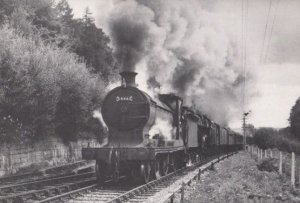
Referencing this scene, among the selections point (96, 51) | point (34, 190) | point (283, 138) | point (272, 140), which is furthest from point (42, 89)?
point (283, 138)

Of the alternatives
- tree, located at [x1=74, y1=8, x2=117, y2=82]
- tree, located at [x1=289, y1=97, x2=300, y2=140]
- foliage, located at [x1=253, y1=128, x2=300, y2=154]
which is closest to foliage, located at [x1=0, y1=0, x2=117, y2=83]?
tree, located at [x1=74, y1=8, x2=117, y2=82]

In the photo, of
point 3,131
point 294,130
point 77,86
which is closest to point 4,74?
point 3,131

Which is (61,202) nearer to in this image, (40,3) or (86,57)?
(40,3)

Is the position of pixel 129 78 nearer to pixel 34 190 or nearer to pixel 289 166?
pixel 34 190

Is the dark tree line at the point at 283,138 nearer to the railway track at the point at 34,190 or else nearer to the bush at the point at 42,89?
the bush at the point at 42,89

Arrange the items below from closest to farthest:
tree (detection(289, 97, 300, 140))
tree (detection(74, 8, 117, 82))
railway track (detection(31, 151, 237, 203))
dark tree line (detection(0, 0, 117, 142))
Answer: railway track (detection(31, 151, 237, 203))
dark tree line (detection(0, 0, 117, 142))
tree (detection(74, 8, 117, 82))
tree (detection(289, 97, 300, 140))

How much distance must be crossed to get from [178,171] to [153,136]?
3.93m

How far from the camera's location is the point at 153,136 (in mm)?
15656

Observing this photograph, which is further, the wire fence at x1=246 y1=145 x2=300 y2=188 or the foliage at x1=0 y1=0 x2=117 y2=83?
the foliage at x1=0 y1=0 x2=117 y2=83

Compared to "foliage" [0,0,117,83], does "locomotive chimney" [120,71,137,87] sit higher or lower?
lower

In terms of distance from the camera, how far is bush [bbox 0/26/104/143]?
18625mm

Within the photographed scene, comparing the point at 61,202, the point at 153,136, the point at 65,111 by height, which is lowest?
the point at 61,202

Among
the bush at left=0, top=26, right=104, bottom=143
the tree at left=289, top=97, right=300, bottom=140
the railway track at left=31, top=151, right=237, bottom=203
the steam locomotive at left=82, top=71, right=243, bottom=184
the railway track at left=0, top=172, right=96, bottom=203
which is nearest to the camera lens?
the railway track at left=31, top=151, right=237, bottom=203

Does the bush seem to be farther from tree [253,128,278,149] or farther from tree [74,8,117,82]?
tree [253,128,278,149]
